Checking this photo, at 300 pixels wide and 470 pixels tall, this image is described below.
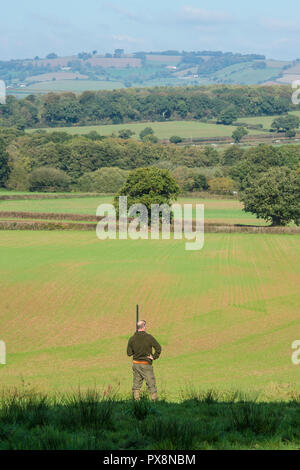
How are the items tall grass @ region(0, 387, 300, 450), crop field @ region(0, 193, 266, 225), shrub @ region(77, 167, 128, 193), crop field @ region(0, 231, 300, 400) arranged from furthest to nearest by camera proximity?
shrub @ region(77, 167, 128, 193) < crop field @ region(0, 193, 266, 225) < crop field @ region(0, 231, 300, 400) < tall grass @ region(0, 387, 300, 450)

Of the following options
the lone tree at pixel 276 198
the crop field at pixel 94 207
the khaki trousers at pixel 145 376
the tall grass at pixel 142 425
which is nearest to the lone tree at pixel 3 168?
the crop field at pixel 94 207

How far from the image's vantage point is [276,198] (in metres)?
81.1

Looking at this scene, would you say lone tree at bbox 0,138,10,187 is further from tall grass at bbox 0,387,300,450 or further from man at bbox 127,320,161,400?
tall grass at bbox 0,387,300,450

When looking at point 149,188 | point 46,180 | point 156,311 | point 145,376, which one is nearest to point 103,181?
point 46,180

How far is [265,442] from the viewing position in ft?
33.2

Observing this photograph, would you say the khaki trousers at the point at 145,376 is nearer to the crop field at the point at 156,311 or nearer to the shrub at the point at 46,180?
the crop field at the point at 156,311

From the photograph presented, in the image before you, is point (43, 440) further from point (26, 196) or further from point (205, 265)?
point (26, 196)

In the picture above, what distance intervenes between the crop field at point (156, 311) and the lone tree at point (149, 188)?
16533 millimetres

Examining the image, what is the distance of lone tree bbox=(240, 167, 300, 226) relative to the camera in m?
79.9

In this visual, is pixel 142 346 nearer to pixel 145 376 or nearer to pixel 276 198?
pixel 145 376

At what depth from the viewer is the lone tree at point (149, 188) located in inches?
3248

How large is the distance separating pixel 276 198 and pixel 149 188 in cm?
1642

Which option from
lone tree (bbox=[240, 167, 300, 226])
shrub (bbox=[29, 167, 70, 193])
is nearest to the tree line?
shrub (bbox=[29, 167, 70, 193])

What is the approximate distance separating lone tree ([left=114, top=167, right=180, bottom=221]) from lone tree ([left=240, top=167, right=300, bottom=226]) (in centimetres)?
998
